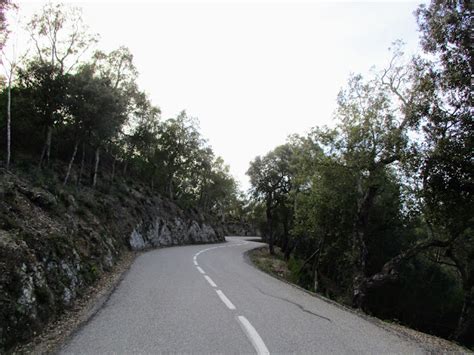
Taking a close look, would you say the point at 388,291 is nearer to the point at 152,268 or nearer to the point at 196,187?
the point at 152,268

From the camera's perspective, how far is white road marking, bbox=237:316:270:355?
4875mm

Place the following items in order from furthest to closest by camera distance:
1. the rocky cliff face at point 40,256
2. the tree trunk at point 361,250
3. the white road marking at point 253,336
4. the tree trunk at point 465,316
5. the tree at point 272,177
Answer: the tree at point 272,177
the tree trunk at point 465,316
the tree trunk at point 361,250
the rocky cliff face at point 40,256
the white road marking at point 253,336

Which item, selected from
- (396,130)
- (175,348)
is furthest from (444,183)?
(175,348)

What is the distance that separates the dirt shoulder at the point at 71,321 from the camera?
4914mm

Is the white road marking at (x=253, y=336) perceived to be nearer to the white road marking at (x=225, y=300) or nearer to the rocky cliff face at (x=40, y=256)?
the white road marking at (x=225, y=300)

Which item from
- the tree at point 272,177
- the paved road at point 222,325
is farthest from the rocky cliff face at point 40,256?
the tree at point 272,177

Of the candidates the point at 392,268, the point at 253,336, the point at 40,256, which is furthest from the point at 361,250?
the point at 40,256

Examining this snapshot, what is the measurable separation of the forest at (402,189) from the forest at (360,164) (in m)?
0.04

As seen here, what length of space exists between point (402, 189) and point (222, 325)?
14.5 metres

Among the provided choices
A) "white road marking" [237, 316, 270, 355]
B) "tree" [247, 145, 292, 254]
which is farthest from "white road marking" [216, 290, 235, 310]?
"tree" [247, 145, 292, 254]

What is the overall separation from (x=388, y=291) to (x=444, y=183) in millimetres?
16863

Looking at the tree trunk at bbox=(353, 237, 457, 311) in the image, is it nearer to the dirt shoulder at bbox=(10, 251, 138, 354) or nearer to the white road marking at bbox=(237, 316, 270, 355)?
the white road marking at bbox=(237, 316, 270, 355)

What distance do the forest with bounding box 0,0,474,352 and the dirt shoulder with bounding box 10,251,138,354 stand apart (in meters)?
9.06

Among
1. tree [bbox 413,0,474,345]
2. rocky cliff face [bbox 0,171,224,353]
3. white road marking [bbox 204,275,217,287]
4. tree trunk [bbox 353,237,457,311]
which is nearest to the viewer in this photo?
rocky cliff face [bbox 0,171,224,353]
